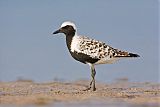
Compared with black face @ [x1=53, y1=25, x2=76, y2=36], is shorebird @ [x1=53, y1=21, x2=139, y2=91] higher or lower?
lower

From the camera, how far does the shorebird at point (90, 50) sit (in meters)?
20.7

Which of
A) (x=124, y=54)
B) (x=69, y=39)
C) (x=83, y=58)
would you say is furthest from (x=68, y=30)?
(x=124, y=54)

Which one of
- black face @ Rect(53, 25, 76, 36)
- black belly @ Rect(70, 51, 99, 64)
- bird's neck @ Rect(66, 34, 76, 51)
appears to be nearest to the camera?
black belly @ Rect(70, 51, 99, 64)

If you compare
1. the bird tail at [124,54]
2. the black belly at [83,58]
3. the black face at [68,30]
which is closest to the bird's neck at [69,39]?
the black face at [68,30]

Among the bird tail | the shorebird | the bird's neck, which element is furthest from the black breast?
the bird tail

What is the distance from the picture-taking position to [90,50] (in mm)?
20766

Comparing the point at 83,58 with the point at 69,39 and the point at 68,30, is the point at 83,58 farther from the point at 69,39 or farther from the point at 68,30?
the point at 68,30

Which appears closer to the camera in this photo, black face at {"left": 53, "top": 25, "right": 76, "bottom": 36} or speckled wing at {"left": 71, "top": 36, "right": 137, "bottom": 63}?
speckled wing at {"left": 71, "top": 36, "right": 137, "bottom": 63}

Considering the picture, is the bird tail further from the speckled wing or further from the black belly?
the black belly

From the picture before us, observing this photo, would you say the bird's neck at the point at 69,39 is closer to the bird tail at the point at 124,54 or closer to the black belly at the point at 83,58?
the black belly at the point at 83,58

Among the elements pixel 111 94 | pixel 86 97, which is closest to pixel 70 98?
pixel 86 97

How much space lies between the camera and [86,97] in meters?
18.1

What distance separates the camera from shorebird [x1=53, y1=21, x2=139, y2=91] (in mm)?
20734

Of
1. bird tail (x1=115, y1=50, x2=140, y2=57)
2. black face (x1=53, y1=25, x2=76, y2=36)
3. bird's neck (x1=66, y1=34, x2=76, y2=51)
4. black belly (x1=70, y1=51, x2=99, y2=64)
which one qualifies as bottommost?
black belly (x1=70, y1=51, x2=99, y2=64)
